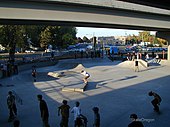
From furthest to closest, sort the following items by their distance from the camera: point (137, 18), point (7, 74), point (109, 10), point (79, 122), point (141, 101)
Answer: point (7, 74) < point (137, 18) < point (109, 10) < point (141, 101) < point (79, 122)

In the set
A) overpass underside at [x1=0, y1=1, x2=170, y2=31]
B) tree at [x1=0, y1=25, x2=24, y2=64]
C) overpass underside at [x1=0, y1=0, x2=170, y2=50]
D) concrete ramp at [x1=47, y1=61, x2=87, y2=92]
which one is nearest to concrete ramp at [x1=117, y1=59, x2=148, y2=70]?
concrete ramp at [x1=47, y1=61, x2=87, y2=92]

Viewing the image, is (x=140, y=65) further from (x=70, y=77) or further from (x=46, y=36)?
(x=46, y=36)

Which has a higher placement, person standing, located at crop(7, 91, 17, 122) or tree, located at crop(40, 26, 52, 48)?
tree, located at crop(40, 26, 52, 48)

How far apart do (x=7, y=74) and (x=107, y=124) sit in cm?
1801

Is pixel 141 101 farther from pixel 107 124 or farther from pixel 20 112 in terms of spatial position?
pixel 20 112

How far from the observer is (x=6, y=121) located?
11.9 meters

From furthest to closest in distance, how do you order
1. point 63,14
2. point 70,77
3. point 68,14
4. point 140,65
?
point 140,65
point 70,77
point 68,14
point 63,14

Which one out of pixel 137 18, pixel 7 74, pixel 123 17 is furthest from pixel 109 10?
pixel 7 74

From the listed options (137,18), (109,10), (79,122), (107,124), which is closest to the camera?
(79,122)

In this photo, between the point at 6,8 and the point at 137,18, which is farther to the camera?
the point at 137,18

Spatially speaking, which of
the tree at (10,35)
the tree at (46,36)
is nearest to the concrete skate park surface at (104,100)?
the tree at (10,35)

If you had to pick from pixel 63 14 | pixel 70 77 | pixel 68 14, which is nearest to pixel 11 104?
pixel 63 14

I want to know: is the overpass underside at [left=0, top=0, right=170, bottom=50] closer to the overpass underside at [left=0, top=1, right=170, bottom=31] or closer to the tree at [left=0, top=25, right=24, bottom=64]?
the overpass underside at [left=0, top=1, right=170, bottom=31]

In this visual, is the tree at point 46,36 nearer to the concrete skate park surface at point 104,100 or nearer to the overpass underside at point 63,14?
the concrete skate park surface at point 104,100
